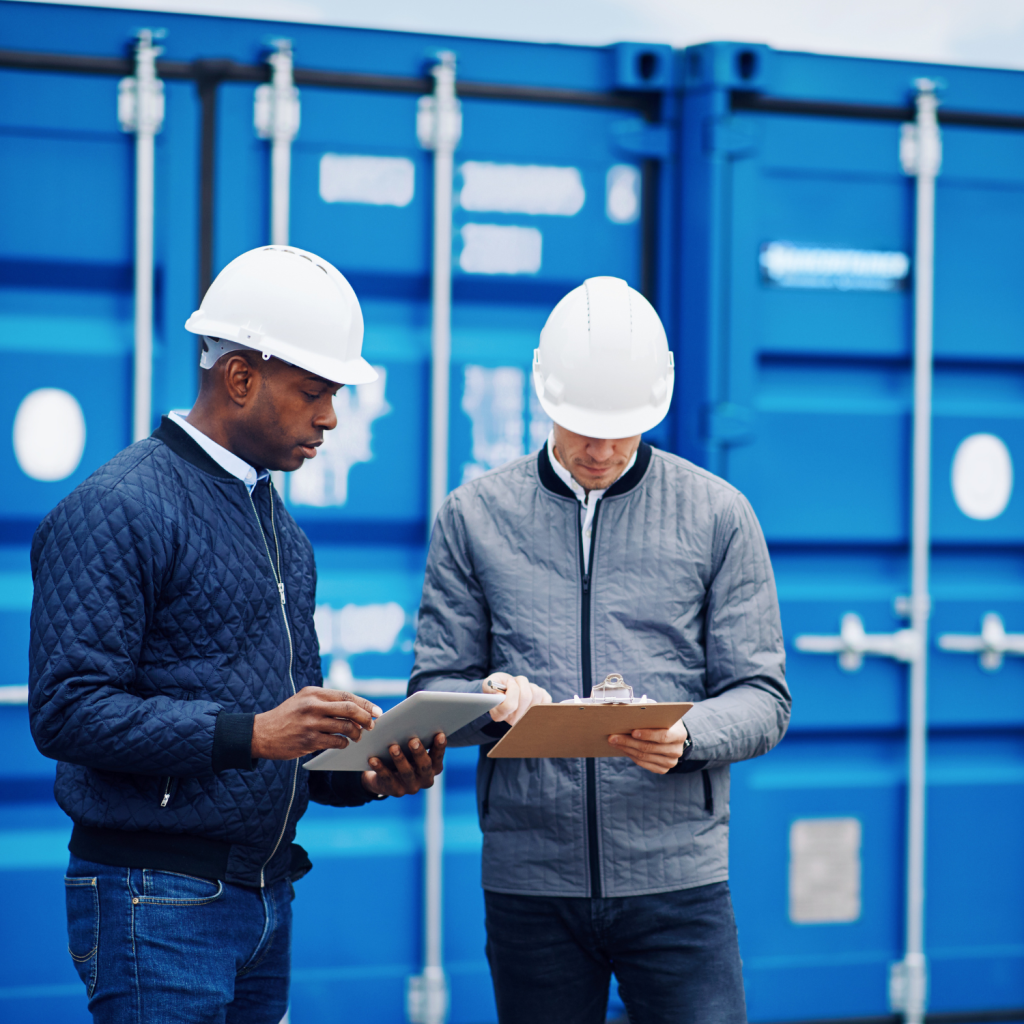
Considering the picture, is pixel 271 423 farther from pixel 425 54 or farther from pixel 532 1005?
pixel 425 54

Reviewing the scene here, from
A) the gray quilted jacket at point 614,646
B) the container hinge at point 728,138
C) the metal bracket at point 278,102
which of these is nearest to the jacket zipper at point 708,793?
the gray quilted jacket at point 614,646

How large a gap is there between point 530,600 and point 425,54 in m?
1.48

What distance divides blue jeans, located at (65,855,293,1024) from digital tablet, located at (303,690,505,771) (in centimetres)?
25

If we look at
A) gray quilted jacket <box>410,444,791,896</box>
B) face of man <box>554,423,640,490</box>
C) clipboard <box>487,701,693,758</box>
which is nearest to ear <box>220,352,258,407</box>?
gray quilted jacket <box>410,444,791,896</box>

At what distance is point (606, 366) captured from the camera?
2.00 meters

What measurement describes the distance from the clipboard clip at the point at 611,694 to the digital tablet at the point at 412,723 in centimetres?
14

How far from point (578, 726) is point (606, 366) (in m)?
0.63

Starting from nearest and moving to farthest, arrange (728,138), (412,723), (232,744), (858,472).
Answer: (232,744)
(412,723)
(728,138)
(858,472)

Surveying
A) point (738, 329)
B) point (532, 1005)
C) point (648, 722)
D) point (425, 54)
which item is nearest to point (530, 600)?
point (648, 722)

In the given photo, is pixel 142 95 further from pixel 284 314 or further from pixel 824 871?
pixel 824 871

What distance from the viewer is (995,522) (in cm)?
305

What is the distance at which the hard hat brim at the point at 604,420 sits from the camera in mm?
1996

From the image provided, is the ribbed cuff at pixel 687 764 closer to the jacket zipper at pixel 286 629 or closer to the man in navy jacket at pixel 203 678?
the man in navy jacket at pixel 203 678

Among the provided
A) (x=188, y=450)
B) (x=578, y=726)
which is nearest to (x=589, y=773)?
(x=578, y=726)
